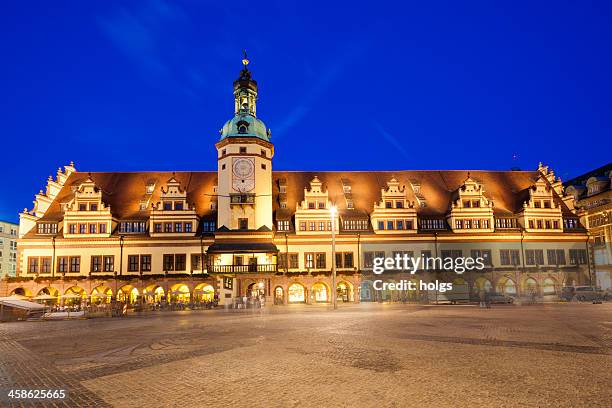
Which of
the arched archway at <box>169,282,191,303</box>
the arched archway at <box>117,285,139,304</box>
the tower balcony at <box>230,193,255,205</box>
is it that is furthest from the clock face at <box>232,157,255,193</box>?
the arched archway at <box>117,285,139,304</box>

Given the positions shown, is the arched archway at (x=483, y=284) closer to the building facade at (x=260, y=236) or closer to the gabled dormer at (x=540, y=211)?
the building facade at (x=260, y=236)

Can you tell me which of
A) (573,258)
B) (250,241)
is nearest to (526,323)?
(250,241)

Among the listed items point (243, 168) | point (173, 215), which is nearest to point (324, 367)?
point (243, 168)

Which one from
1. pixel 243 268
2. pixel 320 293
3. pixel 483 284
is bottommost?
pixel 320 293

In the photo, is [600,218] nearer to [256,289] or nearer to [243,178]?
[256,289]

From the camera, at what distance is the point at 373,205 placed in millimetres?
62031

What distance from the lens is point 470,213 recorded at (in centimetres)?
6003

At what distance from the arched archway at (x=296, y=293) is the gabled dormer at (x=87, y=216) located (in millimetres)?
22744

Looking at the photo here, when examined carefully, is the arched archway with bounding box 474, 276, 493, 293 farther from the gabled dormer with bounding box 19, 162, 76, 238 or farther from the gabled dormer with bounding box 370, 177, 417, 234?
the gabled dormer with bounding box 19, 162, 76, 238

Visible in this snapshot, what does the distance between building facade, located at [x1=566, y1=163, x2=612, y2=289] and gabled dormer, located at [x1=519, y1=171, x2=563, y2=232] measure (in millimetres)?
4260

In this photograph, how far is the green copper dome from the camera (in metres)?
58.7

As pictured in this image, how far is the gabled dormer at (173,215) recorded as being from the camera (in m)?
57.8

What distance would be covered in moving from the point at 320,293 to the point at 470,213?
21.2 metres

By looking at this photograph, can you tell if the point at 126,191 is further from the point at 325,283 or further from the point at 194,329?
the point at 194,329
